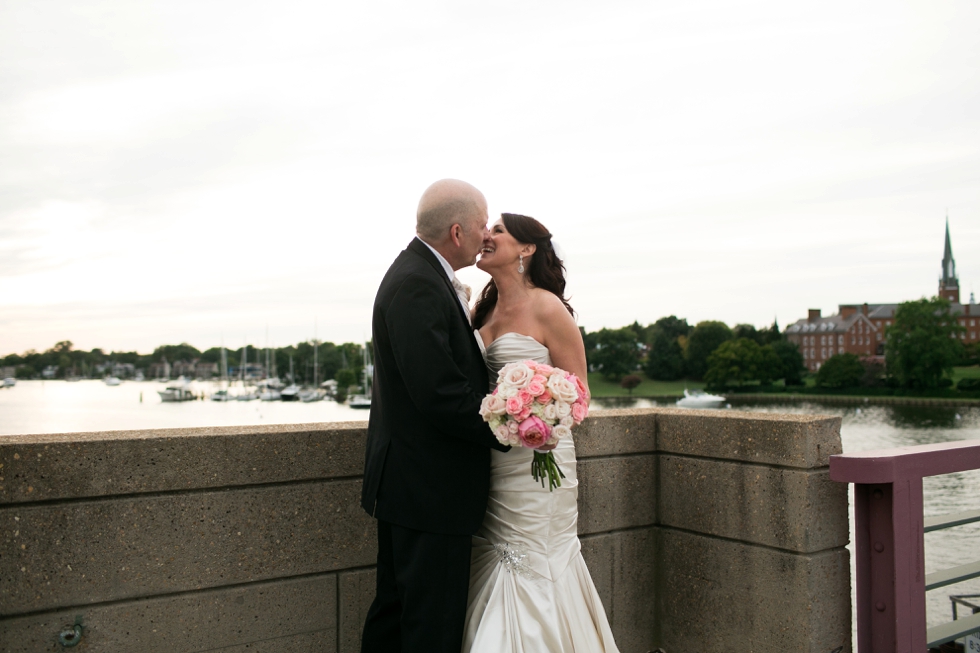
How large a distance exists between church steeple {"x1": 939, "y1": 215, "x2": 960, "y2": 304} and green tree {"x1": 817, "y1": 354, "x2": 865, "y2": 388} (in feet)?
151

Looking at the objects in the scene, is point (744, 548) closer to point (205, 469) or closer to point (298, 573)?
point (298, 573)

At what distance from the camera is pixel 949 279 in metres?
134

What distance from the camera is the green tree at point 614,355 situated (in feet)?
356

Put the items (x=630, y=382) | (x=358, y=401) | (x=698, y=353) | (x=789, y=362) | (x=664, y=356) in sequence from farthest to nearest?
(x=698, y=353) < (x=664, y=356) < (x=789, y=362) < (x=630, y=382) < (x=358, y=401)

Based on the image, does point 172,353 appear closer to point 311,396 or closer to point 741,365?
point 311,396

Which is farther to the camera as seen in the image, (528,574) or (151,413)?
(151,413)

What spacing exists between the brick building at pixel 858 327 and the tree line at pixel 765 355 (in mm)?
6965

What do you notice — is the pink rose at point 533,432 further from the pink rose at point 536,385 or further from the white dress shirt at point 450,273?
the white dress shirt at point 450,273

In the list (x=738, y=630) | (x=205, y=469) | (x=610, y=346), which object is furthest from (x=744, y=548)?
(x=610, y=346)

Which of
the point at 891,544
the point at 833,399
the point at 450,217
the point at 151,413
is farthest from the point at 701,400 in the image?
the point at 450,217

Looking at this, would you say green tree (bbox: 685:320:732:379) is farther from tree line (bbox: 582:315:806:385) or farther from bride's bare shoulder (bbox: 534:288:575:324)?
Result: bride's bare shoulder (bbox: 534:288:575:324)

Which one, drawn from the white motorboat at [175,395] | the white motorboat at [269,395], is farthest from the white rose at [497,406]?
the white motorboat at [175,395]

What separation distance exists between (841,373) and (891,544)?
4066 inches

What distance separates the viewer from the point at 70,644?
2.91 m
